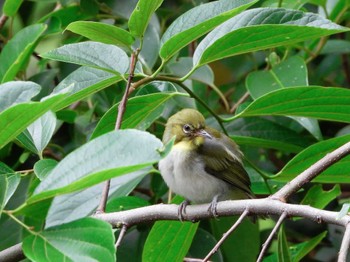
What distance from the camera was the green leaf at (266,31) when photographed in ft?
5.77

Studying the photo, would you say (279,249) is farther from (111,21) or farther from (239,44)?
(111,21)

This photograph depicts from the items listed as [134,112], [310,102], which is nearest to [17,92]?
[134,112]

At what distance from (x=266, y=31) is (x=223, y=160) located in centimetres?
88

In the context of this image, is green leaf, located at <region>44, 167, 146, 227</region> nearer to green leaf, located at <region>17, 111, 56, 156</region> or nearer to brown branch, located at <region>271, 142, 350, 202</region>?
brown branch, located at <region>271, 142, 350, 202</region>

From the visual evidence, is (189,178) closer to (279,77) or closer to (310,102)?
(279,77)

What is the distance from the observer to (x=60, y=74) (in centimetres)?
302

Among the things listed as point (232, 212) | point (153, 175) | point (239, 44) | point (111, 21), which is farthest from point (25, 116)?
point (111, 21)

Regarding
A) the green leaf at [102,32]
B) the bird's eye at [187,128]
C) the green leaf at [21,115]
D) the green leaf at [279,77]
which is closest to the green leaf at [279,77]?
the green leaf at [279,77]

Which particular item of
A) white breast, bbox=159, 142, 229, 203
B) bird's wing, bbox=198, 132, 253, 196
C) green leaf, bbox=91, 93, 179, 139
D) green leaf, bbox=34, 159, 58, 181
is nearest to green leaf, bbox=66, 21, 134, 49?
green leaf, bbox=91, 93, 179, 139

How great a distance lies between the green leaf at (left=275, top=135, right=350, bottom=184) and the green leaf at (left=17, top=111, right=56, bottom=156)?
2.13 feet

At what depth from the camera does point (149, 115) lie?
2.27m

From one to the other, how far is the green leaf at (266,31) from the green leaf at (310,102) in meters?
0.21

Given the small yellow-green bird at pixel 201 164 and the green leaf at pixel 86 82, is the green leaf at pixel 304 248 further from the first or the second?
the green leaf at pixel 86 82

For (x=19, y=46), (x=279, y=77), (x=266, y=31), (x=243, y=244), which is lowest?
(x=243, y=244)
